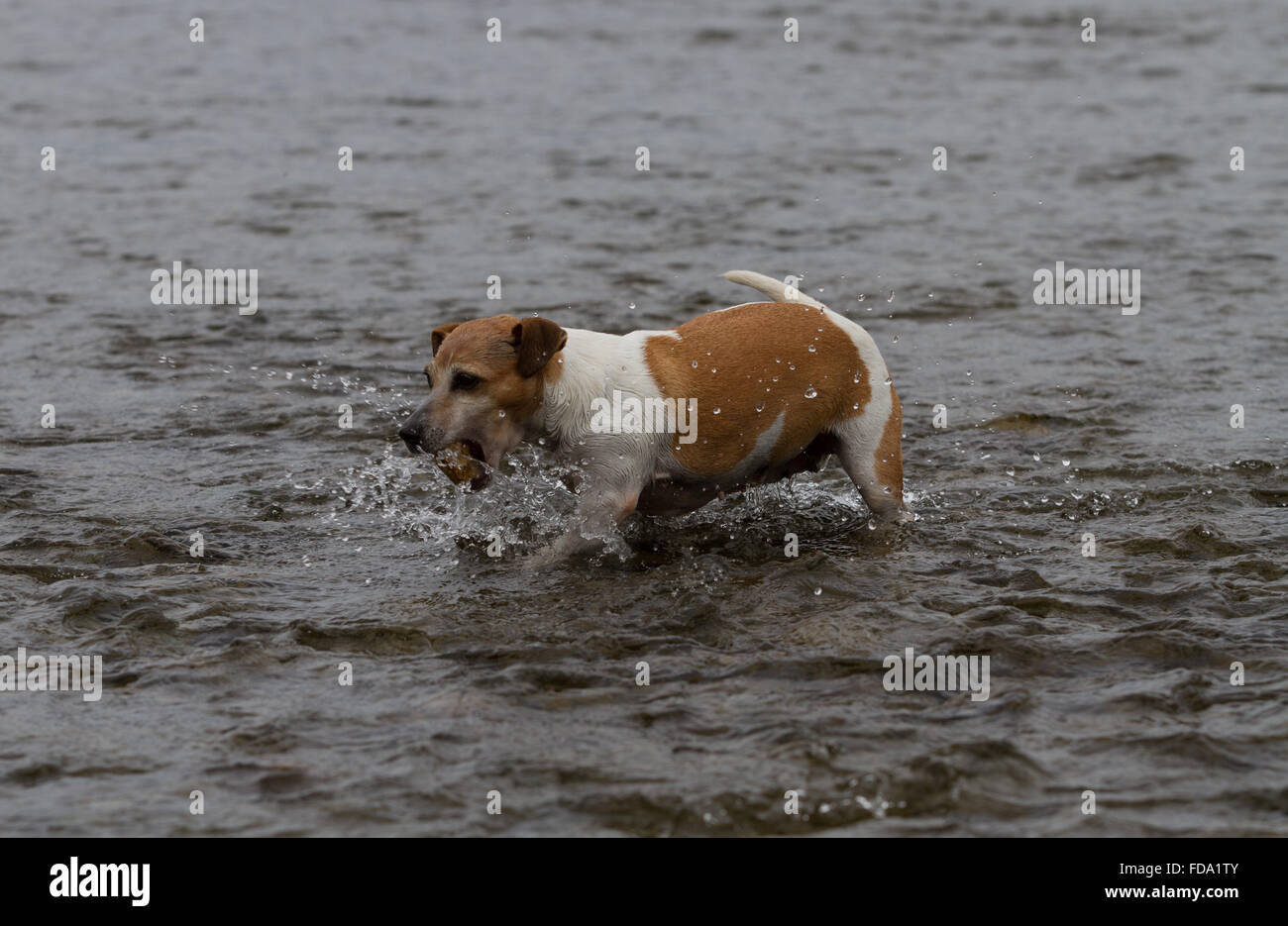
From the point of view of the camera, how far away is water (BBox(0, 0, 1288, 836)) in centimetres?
590

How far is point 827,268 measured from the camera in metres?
14.6

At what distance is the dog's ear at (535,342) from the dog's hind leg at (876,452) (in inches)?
66.2

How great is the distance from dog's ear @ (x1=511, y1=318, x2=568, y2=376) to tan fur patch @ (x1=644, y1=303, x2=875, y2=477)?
60 centimetres

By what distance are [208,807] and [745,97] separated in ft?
61.7

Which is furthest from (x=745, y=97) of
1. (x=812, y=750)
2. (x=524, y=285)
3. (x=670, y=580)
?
(x=812, y=750)

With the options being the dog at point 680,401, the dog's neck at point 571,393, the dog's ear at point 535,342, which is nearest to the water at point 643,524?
the dog at point 680,401

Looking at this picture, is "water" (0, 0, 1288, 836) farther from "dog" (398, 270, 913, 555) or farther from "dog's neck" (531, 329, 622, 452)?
"dog's neck" (531, 329, 622, 452)

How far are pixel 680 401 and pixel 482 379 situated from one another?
3.29 feet

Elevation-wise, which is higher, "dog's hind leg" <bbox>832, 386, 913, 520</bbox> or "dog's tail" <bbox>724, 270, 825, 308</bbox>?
"dog's tail" <bbox>724, 270, 825, 308</bbox>

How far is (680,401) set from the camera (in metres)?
7.77

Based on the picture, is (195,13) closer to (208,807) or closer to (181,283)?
(181,283)

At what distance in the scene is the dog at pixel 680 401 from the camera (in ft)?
24.2

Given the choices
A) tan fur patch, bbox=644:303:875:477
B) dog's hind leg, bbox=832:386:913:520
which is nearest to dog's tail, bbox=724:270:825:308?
tan fur patch, bbox=644:303:875:477

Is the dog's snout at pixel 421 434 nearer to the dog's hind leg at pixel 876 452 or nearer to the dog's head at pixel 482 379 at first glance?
the dog's head at pixel 482 379
